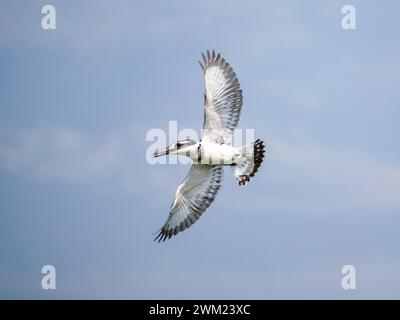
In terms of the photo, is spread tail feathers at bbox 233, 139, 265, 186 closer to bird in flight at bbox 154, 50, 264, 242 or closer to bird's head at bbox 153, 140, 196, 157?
bird in flight at bbox 154, 50, 264, 242

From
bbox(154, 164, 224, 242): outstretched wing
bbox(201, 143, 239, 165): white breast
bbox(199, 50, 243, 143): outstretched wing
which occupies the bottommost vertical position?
bbox(154, 164, 224, 242): outstretched wing

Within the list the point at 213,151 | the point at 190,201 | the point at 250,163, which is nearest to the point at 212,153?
the point at 213,151

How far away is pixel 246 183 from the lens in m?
31.2

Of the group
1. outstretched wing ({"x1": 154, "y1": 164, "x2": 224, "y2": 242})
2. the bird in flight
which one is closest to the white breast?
the bird in flight

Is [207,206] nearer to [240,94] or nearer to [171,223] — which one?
[171,223]

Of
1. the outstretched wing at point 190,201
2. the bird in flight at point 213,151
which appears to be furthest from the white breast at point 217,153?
the outstretched wing at point 190,201

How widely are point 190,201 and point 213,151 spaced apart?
6.81 feet

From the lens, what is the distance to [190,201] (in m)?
32.0

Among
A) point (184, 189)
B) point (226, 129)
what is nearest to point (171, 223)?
point (184, 189)

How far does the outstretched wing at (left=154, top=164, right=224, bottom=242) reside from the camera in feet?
104

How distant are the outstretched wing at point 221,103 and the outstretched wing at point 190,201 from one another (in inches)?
48.6

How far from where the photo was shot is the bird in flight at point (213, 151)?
30.7 m

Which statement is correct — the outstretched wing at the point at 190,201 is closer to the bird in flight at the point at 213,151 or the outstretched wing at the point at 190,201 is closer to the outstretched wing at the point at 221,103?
the bird in flight at the point at 213,151

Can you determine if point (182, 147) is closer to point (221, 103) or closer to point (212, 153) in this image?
point (212, 153)
